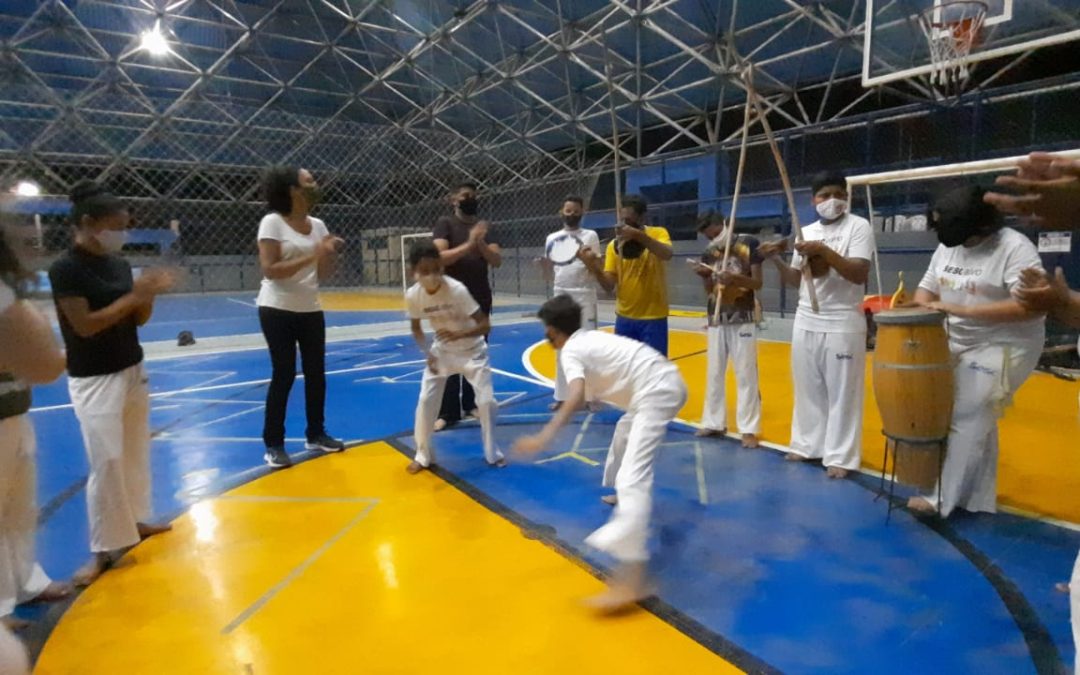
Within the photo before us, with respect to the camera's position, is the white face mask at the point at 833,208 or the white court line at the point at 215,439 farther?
the white court line at the point at 215,439

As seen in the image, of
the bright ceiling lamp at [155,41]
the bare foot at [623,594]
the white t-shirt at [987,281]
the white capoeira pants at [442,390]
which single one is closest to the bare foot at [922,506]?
the white t-shirt at [987,281]

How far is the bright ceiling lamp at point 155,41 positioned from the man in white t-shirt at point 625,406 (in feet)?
50.5

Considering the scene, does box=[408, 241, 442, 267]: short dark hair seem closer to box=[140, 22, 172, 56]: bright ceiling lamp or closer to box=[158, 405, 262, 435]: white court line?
box=[158, 405, 262, 435]: white court line

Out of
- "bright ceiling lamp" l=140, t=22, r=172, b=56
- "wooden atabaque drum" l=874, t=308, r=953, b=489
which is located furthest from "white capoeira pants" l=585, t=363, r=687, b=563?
"bright ceiling lamp" l=140, t=22, r=172, b=56

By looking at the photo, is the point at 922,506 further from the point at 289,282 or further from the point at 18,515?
the point at 18,515

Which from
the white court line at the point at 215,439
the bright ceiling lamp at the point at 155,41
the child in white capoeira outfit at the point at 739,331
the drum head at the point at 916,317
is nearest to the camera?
the drum head at the point at 916,317

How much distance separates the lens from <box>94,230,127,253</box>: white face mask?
283cm

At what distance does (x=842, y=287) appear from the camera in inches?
151

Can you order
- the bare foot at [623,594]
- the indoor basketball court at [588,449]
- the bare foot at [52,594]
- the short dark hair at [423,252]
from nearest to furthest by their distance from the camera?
the indoor basketball court at [588,449] < the bare foot at [623,594] < the bare foot at [52,594] < the short dark hair at [423,252]

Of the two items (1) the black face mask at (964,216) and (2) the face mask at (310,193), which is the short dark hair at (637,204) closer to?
(1) the black face mask at (964,216)

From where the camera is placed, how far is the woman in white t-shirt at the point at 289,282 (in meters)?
4.04

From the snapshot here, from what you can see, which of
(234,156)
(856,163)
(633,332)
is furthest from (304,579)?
(234,156)

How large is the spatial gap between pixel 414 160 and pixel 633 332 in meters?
16.7

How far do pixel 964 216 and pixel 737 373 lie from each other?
1.89 meters
